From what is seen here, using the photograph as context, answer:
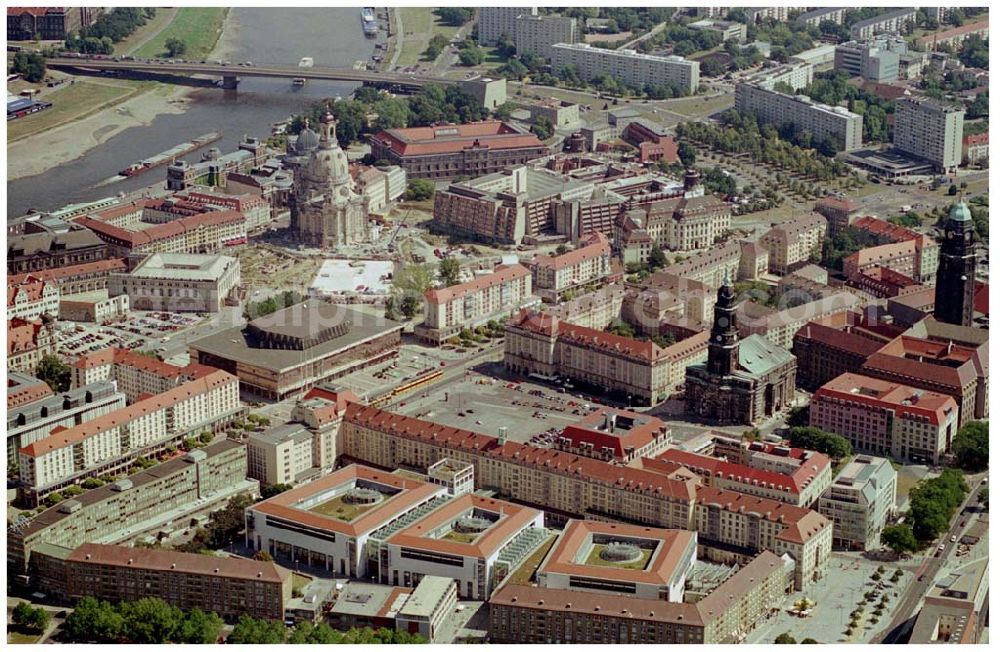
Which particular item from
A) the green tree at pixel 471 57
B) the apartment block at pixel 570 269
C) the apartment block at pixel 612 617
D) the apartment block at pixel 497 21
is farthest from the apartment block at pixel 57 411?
the apartment block at pixel 497 21

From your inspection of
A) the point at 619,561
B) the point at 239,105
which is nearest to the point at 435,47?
the point at 239,105

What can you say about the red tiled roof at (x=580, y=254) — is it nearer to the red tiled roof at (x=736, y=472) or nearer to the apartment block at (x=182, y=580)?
the red tiled roof at (x=736, y=472)

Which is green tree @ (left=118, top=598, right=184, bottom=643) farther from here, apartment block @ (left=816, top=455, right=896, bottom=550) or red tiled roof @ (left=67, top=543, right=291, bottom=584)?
apartment block @ (left=816, top=455, right=896, bottom=550)

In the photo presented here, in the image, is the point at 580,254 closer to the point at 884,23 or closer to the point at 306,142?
the point at 306,142

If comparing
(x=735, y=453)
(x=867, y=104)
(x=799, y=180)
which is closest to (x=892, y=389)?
(x=735, y=453)

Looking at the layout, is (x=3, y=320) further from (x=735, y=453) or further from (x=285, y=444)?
(x=735, y=453)

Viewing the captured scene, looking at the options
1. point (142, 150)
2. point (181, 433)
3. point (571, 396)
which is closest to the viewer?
point (181, 433)

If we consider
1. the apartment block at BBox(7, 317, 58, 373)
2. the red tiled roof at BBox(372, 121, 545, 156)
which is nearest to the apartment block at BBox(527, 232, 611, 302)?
the red tiled roof at BBox(372, 121, 545, 156)
